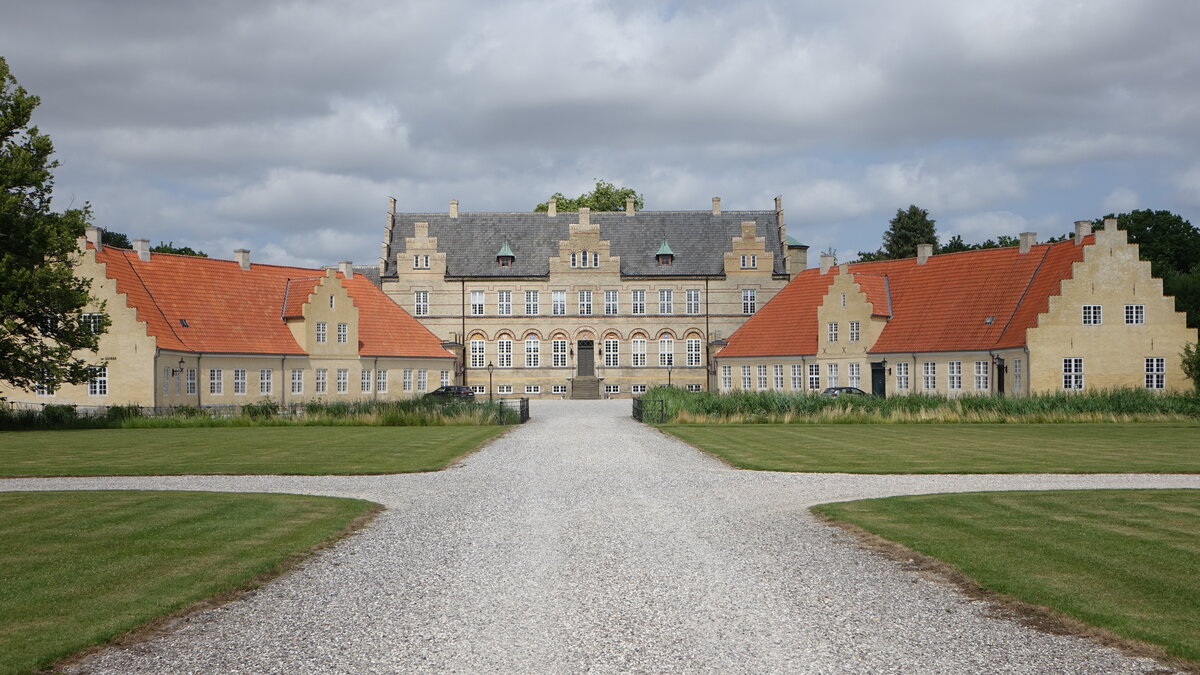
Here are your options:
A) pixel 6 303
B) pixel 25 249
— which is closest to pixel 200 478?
pixel 6 303

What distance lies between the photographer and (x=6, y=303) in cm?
3397

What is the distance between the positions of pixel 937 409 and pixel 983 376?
50.6 feet

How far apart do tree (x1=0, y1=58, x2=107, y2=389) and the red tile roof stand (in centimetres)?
1140

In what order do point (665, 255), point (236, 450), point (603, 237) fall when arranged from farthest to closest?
point (603, 237) → point (665, 255) → point (236, 450)

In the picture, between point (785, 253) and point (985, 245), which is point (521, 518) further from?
point (985, 245)

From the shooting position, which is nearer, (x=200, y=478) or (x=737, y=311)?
(x=200, y=478)

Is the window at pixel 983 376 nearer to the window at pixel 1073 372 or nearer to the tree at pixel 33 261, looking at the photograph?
the window at pixel 1073 372

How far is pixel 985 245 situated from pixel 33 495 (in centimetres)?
7935

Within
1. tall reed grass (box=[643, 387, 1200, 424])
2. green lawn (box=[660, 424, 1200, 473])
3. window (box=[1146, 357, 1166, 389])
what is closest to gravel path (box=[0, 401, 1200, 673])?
green lawn (box=[660, 424, 1200, 473])

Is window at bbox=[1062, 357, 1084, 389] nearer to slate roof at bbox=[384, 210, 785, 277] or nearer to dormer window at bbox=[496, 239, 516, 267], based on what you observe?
slate roof at bbox=[384, 210, 785, 277]

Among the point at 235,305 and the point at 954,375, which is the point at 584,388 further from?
the point at 954,375

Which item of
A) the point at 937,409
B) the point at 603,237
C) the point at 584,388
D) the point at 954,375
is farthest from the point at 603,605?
the point at 603,237

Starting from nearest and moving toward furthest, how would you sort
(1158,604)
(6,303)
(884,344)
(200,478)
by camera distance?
(1158,604)
(200,478)
(6,303)
(884,344)

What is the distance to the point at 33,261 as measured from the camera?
3716 cm
